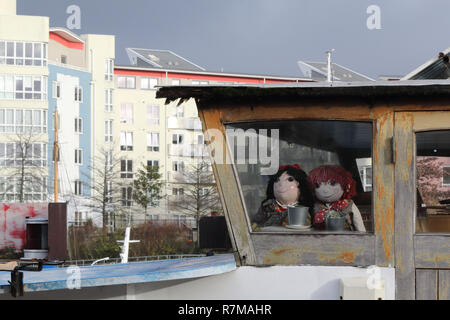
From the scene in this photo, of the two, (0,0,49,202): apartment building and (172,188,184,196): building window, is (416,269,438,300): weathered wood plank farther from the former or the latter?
(172,188,184,196): building window

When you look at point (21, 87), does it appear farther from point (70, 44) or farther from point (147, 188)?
point (147, 188)

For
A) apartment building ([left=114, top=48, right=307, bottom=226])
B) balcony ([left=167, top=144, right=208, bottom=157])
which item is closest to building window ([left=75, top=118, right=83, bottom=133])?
apartment building ([left=114, top=48, right=307, bottom=226])

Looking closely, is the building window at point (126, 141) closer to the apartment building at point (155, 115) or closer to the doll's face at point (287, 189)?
the apartment building at point (155, 115)

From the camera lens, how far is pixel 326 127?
676 cm

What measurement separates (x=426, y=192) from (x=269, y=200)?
1472 millimetres

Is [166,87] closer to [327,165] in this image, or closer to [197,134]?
[327,165]

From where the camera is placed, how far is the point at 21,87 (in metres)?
66.0

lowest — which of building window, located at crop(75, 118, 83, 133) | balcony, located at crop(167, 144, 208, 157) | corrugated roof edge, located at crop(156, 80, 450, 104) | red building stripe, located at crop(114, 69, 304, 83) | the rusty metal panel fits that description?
the rusty metal panel

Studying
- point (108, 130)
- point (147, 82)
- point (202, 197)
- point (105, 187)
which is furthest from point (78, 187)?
point (147, 82)

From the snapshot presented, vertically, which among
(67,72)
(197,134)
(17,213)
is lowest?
(17,213)

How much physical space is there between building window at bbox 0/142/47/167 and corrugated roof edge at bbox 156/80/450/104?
181 ft

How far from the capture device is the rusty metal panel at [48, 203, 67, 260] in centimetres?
4184
